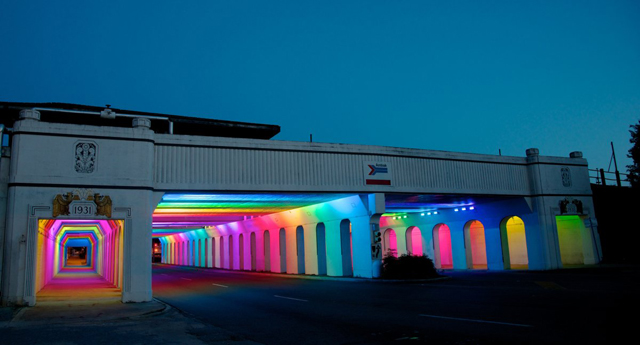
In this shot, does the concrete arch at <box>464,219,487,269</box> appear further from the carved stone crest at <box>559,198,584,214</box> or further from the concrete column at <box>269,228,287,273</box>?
the concrete column at <box>269,228,287,273</box>

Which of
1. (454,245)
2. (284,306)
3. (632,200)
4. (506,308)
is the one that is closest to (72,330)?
(284,306)

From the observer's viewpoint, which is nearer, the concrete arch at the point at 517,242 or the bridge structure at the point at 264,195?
the bridge structure at the point at 264,195

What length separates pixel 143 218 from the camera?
17.4 meters

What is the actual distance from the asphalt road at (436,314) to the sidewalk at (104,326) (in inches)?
27.9

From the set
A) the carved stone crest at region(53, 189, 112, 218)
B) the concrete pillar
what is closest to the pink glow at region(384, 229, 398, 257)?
the concrete pillar

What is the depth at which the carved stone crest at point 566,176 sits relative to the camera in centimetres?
2970

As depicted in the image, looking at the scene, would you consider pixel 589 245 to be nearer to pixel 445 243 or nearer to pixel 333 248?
pixel 445 243

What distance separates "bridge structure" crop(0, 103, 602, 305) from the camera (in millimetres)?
16500

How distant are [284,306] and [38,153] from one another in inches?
397

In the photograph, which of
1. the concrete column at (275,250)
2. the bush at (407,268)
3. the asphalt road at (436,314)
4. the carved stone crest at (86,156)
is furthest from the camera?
the concrete column at (275,250)

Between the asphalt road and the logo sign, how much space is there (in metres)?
6.93

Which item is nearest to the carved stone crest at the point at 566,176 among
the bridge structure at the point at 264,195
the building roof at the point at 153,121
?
the bridge structure at the point at 264,195

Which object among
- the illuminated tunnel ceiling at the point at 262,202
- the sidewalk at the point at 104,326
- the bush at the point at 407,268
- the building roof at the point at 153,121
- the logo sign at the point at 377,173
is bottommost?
the sidewalk at the point at 104,326

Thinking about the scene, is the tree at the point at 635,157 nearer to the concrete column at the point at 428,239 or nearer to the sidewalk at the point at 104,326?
the concrete column at the point at 428,239
